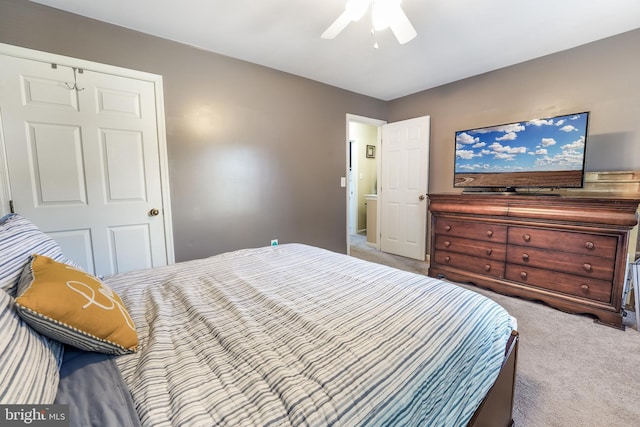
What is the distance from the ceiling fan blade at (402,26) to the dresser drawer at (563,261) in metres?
2.11

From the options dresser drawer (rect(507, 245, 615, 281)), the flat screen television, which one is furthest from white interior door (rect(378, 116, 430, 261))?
dresser drawer (rect(507, 245, 615, 281))

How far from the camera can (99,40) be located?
2.15 metres

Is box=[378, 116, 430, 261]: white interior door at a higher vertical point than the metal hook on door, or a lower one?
lower

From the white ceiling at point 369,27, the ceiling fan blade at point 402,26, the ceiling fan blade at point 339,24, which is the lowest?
the ceiling fan blade at point 402,26

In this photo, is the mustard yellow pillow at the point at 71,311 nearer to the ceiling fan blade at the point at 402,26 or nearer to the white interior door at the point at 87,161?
the white interior door at the point at 87,161

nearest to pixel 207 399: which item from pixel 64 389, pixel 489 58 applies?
pixel 64 389

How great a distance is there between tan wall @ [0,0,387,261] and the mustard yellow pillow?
188 cm

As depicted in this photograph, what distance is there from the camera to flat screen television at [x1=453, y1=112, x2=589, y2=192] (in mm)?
2359

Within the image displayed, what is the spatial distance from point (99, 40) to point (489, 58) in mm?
3648

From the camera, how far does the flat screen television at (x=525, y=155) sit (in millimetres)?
2359

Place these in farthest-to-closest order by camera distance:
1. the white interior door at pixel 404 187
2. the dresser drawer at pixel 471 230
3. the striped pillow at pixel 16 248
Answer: the white interior door at pixel 404 187, the dresser drawer at pixel 471 230, the striped pillow at pixel 16 248

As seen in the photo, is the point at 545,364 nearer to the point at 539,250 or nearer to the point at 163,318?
the point at 539,250

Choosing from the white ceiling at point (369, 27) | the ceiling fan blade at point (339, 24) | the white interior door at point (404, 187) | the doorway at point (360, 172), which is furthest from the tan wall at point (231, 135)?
the doorway at point (360, 172)

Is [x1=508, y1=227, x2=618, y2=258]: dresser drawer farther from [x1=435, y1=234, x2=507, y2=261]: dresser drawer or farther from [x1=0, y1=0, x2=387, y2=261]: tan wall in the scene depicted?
[x1=0, y1=0, x2=387, y2=261]: tan wall
